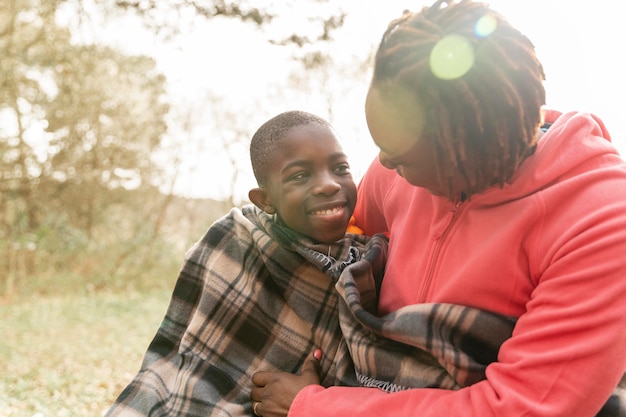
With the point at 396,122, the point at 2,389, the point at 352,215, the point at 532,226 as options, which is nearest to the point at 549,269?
the point at 532,226

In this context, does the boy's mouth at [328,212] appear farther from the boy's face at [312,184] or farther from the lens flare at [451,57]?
the lens flare at [451,57]

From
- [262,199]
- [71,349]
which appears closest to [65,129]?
[71,349]

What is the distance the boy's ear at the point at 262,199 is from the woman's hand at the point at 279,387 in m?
0.57

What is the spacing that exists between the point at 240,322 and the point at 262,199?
1.53 feet

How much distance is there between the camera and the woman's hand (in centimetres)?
173

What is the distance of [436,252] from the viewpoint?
5.21 feet

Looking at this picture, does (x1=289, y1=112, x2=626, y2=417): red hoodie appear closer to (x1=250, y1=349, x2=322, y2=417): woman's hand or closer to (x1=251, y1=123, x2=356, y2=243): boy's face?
(x1=250, y1=349, x2=322, y2=417): woman's hand

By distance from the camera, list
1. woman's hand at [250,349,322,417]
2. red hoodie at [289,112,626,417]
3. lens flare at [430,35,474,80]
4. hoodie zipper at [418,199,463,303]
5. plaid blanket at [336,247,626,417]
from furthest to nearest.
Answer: woman's hand at [250,349,322,417]
hoodie zipper at [418,199,463,303]
plaid blanket at [336,247,626,417]
lens flare at [430,35,474,80]
red hoodie at [289,112,626,417]

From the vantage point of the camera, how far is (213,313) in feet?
6.63

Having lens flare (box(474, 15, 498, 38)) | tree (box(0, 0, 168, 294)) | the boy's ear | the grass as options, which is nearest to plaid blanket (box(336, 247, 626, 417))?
the boy's ear

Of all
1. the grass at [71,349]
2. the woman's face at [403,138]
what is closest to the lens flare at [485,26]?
the woman's face at [403,138]

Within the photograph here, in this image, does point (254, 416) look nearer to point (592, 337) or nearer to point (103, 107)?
point (592, 337)

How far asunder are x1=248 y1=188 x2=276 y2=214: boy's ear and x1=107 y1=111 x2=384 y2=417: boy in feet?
0.13

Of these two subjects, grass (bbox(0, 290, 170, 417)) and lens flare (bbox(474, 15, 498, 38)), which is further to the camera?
grass (bbox(0, 290, 170, 417))
